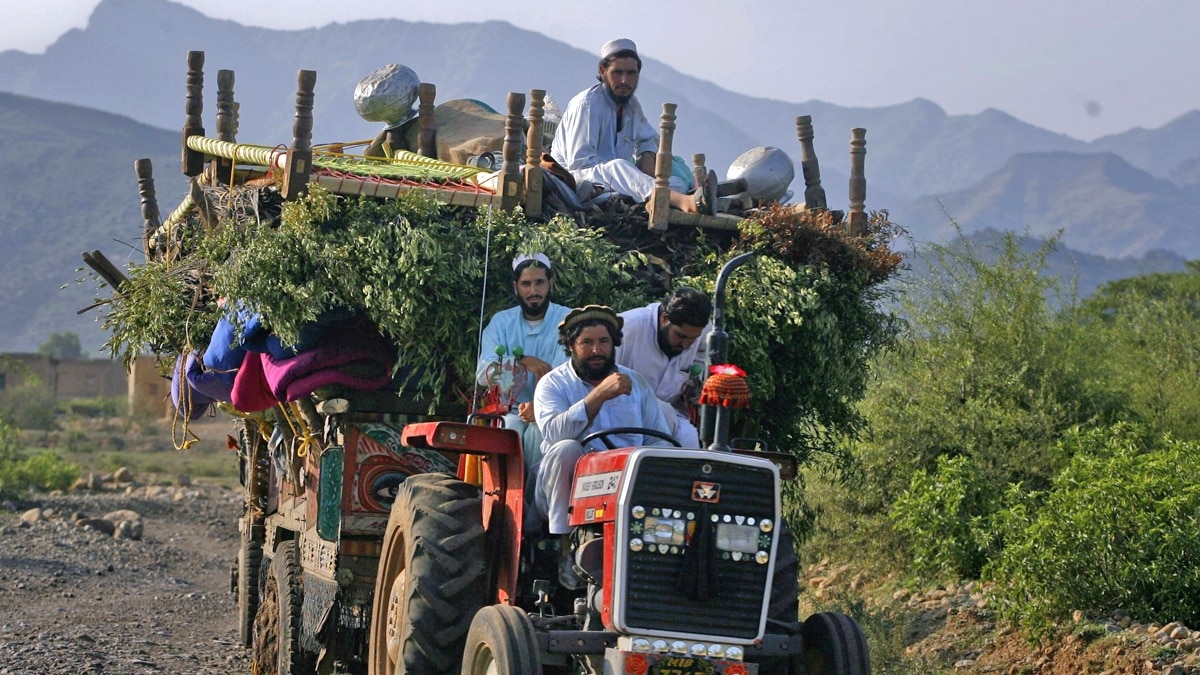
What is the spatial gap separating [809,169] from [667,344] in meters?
2.66

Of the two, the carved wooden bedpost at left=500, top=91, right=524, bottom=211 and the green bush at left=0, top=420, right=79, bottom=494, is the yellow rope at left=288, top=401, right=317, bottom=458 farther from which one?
the green bush at left=0, top=420, right=79, bottom=494

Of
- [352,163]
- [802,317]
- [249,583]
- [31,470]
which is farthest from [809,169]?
[31,470]

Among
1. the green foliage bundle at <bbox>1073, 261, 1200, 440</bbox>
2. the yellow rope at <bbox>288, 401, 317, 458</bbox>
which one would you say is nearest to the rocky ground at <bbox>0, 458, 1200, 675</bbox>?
the yellow rope at <bbox>288, 401, 317, 458</bbox>

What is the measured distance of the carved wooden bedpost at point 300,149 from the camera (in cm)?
831

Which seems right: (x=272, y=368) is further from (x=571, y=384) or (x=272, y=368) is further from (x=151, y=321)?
(x=571, y=384)

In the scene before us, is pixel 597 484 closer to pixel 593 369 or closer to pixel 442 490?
pixel 593 369

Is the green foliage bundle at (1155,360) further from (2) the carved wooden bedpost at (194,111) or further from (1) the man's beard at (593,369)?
(2) the carved wooden bedpost at (194,111)

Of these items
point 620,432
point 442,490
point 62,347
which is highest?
point 62,347

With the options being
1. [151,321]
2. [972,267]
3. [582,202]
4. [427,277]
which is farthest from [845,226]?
[972,267]

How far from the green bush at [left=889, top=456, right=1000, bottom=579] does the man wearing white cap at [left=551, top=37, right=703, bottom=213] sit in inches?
145

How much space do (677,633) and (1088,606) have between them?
4865mm

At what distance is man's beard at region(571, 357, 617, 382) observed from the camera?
6957 millimetres

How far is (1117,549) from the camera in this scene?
31.9 ft

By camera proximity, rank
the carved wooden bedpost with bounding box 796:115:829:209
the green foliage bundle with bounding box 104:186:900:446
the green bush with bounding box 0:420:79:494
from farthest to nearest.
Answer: the green bush with bounding box 0:420:79:494 < the carved wooden bedpost with bounding box 796:115:829:209 < the green foliage bundle with bounding box 104:186:900:446
